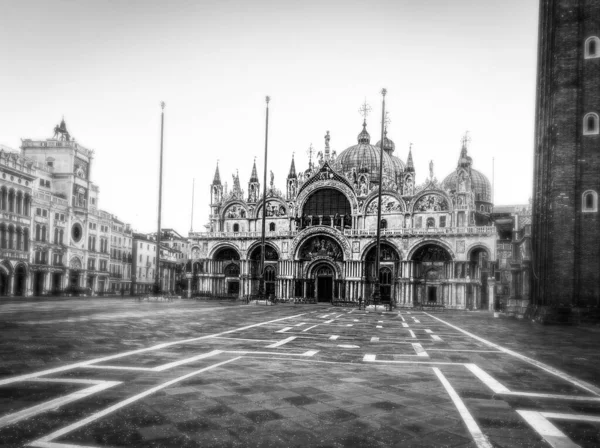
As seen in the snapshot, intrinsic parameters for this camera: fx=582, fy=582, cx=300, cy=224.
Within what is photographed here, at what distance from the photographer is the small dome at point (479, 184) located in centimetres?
9200

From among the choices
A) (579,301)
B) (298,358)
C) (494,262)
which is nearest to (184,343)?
(298,358)

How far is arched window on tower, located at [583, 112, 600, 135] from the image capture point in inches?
1287

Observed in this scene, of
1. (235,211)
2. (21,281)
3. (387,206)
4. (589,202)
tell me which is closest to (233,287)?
(235,211)

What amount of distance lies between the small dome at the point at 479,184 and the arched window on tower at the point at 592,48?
58071 mm

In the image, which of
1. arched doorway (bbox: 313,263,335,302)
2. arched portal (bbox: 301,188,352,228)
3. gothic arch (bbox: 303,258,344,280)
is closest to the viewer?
gothic arch (bbox: 303,258,344,280)

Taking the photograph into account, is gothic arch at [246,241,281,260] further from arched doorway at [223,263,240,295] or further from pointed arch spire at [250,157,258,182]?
pointed arch spire at [250,157,258,182]

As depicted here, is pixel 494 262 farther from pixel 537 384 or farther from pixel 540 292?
pixel 537 384

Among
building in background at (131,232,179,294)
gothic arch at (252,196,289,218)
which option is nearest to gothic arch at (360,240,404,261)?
gothic arch at (252,196,289,218)

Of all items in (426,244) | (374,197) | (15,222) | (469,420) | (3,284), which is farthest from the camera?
(374,197)

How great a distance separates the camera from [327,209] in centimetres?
7712

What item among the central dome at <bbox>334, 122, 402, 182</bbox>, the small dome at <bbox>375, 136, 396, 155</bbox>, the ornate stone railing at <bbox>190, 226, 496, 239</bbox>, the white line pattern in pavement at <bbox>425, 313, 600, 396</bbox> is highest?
the small dome at <bbox>375, 136, 396, 155</bbox>

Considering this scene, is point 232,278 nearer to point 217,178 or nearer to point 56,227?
point 217,178

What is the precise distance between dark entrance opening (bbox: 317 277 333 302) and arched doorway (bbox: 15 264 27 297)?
116 feet

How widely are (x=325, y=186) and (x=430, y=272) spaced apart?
17.9 m
